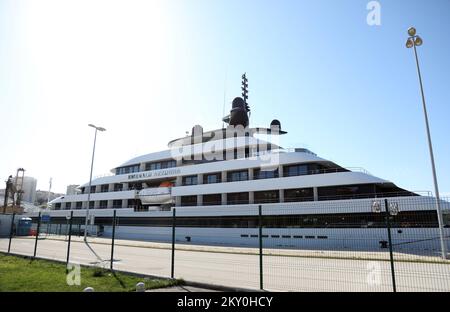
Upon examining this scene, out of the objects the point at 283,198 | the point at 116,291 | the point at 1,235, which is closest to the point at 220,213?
the point at 283,198

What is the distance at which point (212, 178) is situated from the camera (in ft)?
132

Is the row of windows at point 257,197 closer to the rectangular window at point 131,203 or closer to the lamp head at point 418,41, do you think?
the rectangular window at point 131,203

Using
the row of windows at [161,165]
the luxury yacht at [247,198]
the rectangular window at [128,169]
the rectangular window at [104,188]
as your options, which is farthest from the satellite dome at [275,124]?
the rectangular window at [104,188]

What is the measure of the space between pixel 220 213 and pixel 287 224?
770cm

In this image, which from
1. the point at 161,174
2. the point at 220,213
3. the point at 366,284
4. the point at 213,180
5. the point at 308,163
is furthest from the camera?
the point at 161,174

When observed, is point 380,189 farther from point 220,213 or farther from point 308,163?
point 220,213

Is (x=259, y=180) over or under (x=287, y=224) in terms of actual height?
over

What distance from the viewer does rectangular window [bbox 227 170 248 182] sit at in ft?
122

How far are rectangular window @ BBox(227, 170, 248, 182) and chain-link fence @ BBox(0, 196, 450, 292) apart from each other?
4.55 metres

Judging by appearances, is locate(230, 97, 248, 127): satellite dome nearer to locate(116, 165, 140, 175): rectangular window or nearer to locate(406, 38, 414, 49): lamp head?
locate(116, 165, 140, 175): rectangular window

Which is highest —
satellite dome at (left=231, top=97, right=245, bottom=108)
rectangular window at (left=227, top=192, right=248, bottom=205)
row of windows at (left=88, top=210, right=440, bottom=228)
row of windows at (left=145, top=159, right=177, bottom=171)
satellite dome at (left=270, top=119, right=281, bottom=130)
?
satellite dome at (left=231, top=97, right=245, bottom=108)

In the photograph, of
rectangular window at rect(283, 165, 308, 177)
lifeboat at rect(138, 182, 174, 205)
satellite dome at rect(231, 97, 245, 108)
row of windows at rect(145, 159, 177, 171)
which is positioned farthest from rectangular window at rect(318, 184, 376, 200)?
row of windows at rect(145, 159, 177, 171)

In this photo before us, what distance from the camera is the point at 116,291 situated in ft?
26.6

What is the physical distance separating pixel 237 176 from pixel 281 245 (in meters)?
11.2
